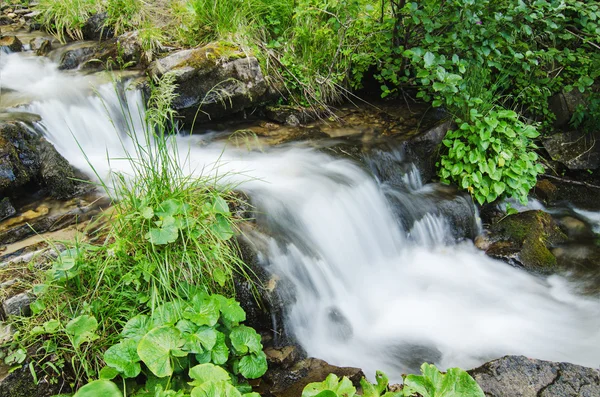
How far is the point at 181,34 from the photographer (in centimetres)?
554

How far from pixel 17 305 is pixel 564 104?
6.35 metres

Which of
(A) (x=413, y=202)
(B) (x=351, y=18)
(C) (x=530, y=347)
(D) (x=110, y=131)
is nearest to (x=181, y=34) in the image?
(D) (x=110, y=131)

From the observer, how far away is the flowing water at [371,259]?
332 centimetres

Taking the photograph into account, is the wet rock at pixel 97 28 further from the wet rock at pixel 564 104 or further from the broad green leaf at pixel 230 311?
the wet rock at pixel 564 104

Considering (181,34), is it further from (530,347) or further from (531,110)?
(530,347)

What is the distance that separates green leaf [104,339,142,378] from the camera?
2.12 meters

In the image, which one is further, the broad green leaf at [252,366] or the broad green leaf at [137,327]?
the broad green leaf at [252,366]

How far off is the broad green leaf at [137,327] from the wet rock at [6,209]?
1.81 m

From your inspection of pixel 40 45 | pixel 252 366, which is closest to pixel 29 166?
pixel 252 366

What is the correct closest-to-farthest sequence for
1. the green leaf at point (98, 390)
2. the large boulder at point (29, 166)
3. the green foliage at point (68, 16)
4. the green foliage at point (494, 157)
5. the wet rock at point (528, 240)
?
the green leaf at point (98, 390) < the large boulder at point (29, 166) < the wet rock at point (528, 240) < the green foliage at point (494, 157) < the green foliage at point (68, 16)

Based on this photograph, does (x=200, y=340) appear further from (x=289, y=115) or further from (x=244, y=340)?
(x=289, y=115)

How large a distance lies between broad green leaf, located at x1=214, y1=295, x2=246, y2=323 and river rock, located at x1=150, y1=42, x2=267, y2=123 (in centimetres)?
283

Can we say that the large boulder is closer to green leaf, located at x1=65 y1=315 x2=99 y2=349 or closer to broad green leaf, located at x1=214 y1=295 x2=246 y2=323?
green leaf, located at x1=65 y1=315 x2=99 y2=349

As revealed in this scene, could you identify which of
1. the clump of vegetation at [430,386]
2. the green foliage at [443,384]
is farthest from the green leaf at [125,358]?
the green foliage at [443,384]
